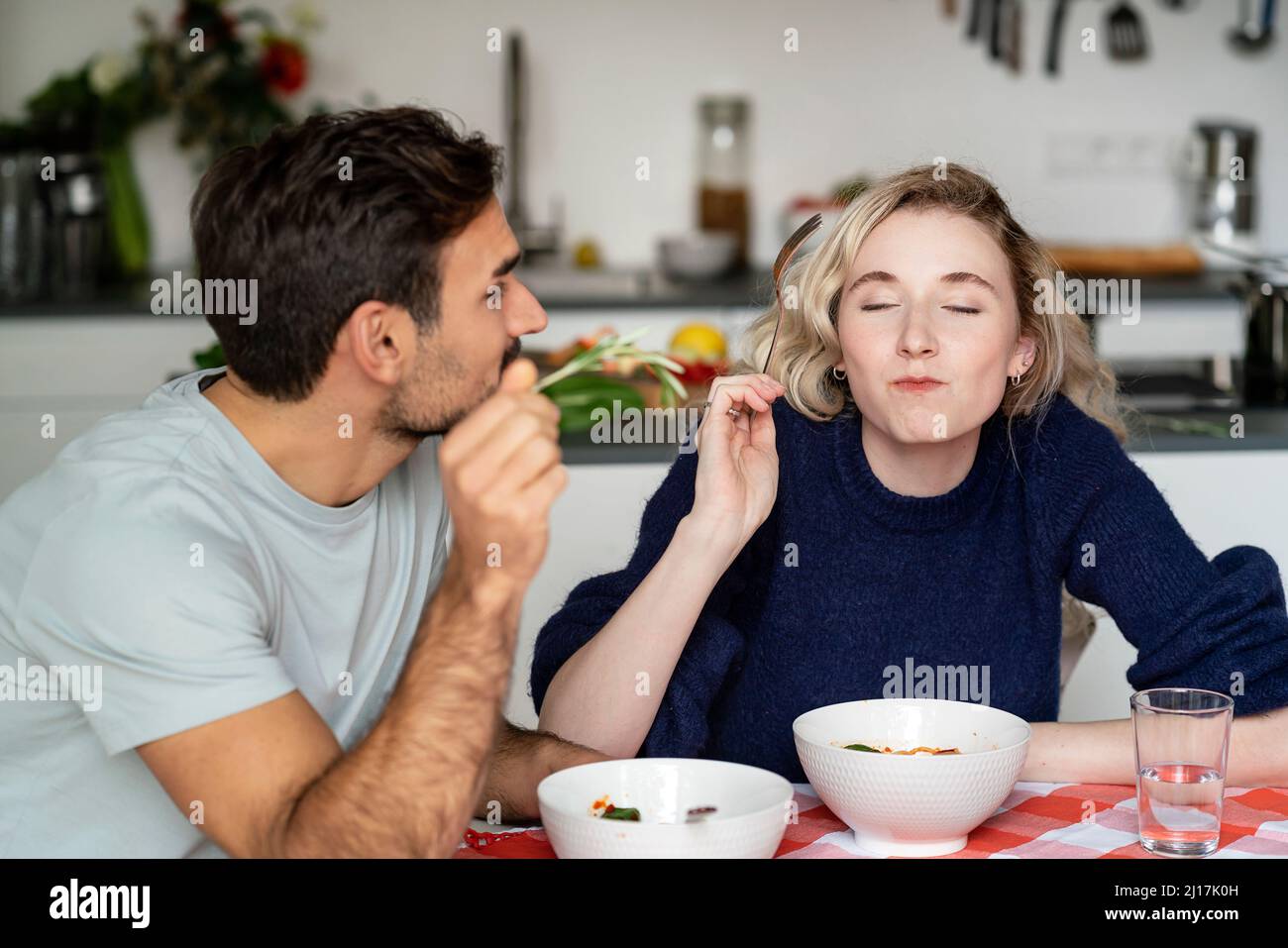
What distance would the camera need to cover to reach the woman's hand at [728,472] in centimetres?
157

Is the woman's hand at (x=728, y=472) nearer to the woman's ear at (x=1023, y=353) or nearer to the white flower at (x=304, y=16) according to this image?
the woman's ear at (x=1023, y=353)

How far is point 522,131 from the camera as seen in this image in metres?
4.59

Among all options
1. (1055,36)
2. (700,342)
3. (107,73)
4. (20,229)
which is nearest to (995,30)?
(1055,36)

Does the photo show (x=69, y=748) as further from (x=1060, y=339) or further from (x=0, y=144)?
(x=0, y=144)

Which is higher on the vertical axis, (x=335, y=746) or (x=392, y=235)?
(x=392, y=235)

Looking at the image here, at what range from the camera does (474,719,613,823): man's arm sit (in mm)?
1387

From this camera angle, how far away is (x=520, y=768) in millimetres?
1420

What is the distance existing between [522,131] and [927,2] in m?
1.29

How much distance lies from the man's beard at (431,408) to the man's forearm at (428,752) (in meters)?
0.20

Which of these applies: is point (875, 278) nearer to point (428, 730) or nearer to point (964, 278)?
point (964, 278)

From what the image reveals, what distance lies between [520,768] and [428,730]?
0.26 meters
